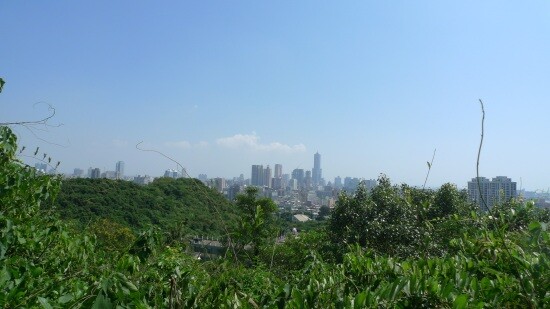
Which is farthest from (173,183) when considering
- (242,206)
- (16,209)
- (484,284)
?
(484,284)

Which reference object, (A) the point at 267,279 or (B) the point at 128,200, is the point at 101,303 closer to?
(A) the point at 267,279

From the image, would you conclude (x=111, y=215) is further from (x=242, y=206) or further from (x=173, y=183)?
(x=242, y=206)

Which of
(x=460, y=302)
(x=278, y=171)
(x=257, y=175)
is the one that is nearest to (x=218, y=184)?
(x=460, y=302)

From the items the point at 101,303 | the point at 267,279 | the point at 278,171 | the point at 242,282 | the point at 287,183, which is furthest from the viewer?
the point at 287,183

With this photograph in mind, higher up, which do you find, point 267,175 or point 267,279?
point 267,175

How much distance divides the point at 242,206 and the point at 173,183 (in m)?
14.8

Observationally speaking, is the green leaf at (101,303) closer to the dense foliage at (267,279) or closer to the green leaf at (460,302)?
the dense foliage at (267,279)

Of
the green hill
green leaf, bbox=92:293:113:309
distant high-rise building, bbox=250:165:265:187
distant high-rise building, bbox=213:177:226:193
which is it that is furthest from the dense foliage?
the green hill

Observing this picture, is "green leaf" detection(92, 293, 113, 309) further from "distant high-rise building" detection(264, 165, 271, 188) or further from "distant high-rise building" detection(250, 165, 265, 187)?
"distant high-rise building" detection(264, 165, 271, 188)

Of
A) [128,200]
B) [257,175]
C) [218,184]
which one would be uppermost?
[257,175]

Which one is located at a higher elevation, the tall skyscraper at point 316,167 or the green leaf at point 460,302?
the tall skyscraper at point 316,167

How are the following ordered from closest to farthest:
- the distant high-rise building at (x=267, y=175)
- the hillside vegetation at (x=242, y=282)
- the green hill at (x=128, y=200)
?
the hillside vegetation at (x=242, y=282) → the distant high-rise building at (x=267, y=175) → the green hill at (x=128, y=200)

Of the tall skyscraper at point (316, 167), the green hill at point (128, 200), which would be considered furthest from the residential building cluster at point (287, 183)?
the green hill at point (128, 200)

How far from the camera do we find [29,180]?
2898mm
